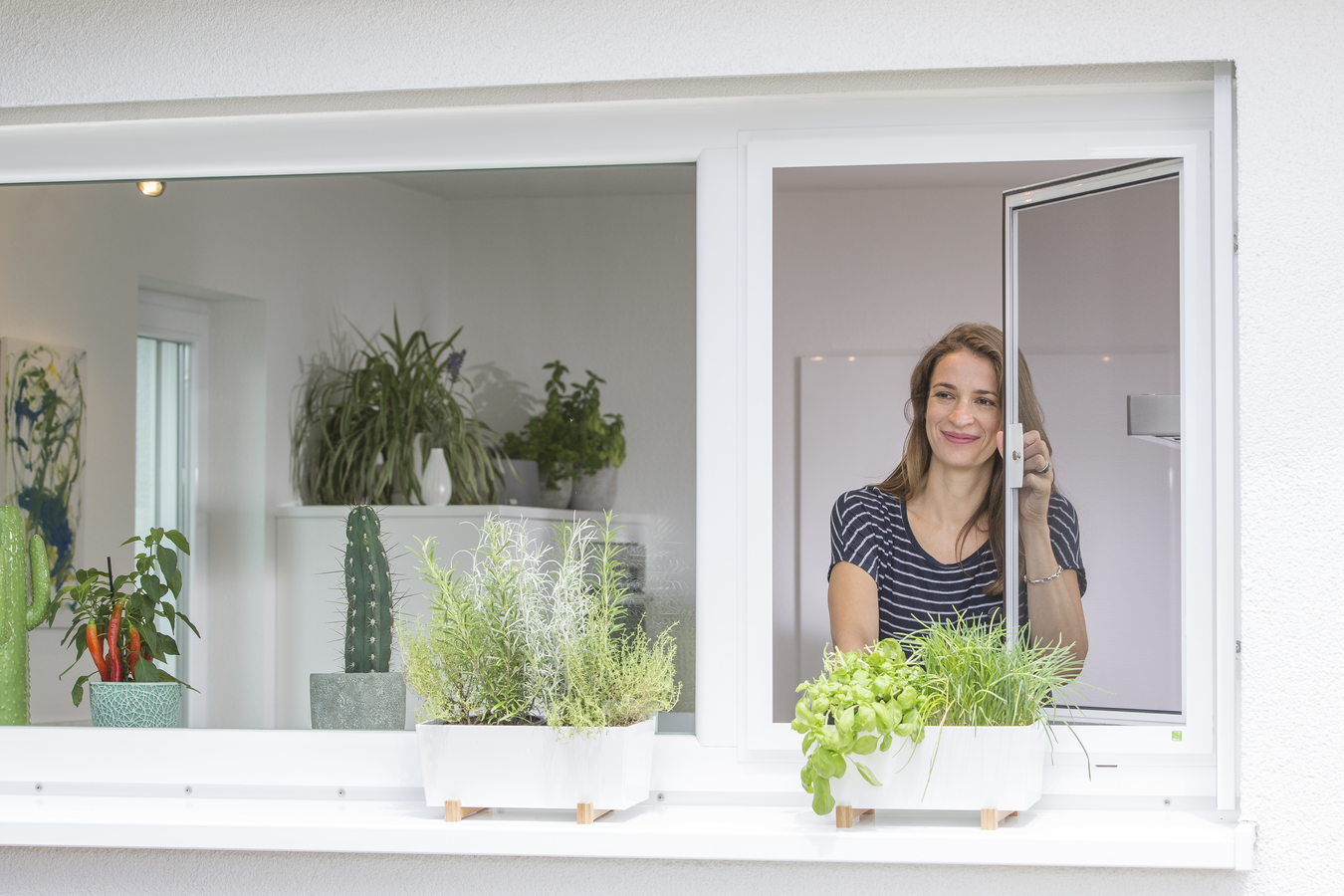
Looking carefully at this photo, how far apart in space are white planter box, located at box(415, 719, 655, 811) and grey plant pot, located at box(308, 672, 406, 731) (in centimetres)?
41

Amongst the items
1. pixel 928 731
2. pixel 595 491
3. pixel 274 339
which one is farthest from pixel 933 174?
pixel 274 339

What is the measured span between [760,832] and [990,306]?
3.29 ft

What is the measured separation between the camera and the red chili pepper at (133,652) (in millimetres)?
2211

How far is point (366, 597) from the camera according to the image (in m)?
2.09

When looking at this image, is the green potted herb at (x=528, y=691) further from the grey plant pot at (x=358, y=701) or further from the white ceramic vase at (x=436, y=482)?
the white ceramic vase at (x=436, y=482)

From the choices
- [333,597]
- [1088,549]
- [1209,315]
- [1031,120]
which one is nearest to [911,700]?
[1088,549]

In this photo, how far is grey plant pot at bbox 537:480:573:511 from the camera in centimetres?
411

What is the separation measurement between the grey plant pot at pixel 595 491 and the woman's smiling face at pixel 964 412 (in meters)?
1.66

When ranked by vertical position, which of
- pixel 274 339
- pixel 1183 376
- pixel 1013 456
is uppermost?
pixel 274 339

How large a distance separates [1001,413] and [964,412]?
0.31 ft

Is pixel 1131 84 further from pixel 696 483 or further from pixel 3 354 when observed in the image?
pixel 3 354

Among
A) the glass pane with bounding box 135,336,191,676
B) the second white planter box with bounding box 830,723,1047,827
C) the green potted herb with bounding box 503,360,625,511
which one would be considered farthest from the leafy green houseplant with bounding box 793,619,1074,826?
the glass pane with bounding box 135,336,191,676

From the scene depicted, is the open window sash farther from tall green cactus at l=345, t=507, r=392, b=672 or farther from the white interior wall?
tall green cactus at l=345, t=507, r=392, b=672

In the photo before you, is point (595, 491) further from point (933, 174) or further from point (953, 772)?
point (953, 772)
